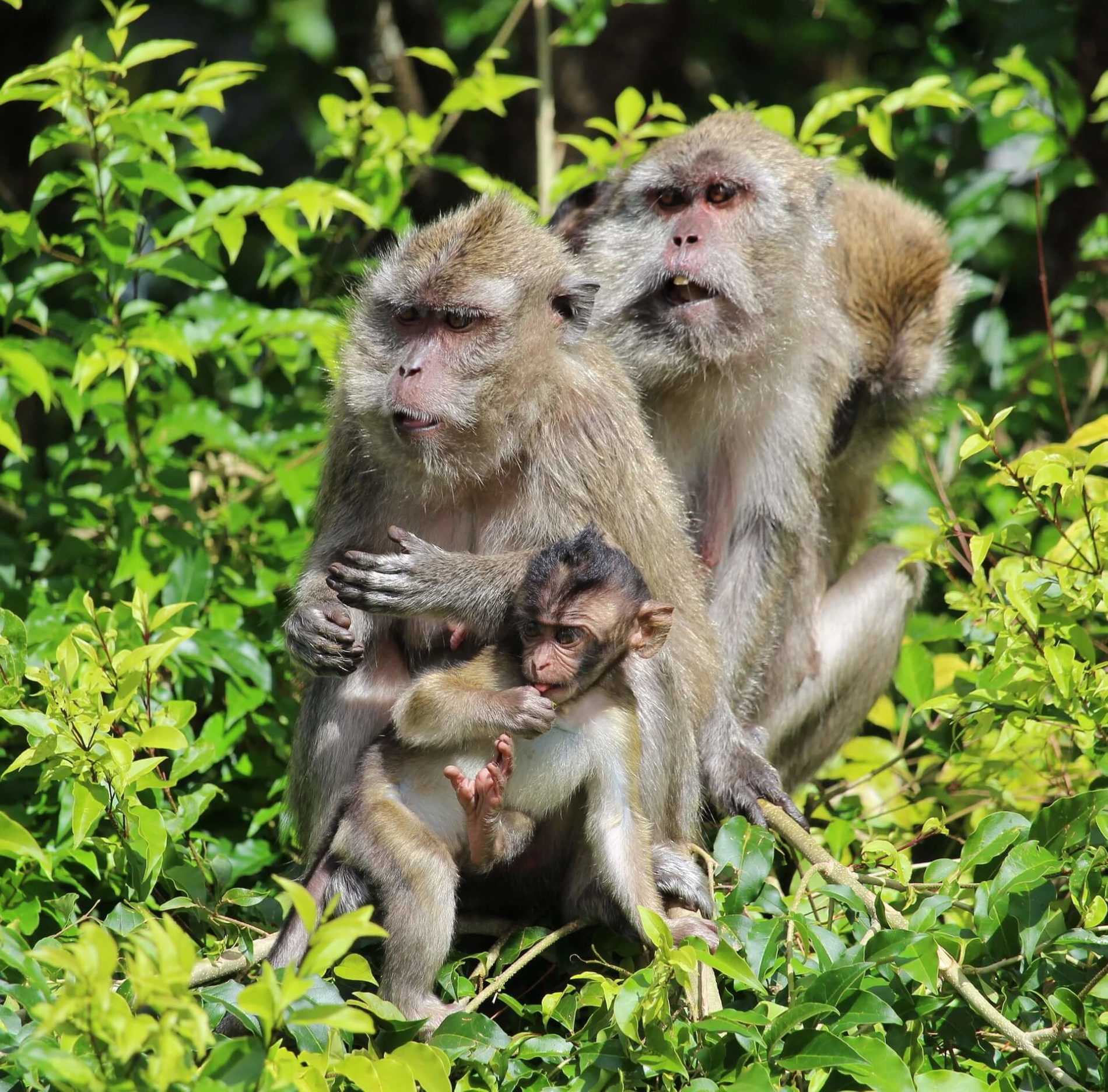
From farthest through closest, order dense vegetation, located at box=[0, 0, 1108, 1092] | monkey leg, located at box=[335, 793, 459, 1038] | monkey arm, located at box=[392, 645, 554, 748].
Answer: monkey arm, located at box=[392, 645, 554, 748], monkey leg, located at box=[335, 793, 459, 1038], dense vegetation, located at box=[0, 0, 1108, 1092]

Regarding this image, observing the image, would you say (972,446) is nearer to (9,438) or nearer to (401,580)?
(401,580)

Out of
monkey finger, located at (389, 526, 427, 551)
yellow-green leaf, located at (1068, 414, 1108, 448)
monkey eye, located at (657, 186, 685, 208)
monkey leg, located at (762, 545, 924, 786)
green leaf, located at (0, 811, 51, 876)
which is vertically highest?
monkey eye, located at (657, 186, 685, 208)

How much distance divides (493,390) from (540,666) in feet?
2.62

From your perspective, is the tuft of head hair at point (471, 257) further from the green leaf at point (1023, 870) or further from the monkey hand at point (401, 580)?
the green leaf at point (1023, 870)

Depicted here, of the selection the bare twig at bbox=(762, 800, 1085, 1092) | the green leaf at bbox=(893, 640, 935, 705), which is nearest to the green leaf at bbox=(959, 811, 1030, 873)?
the bare twig at bbox=(762, 800, 1085, 1092)

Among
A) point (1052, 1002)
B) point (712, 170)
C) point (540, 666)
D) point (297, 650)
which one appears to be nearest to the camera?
point (1052, 1002)

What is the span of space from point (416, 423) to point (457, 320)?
0.33m

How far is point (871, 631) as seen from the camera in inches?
221

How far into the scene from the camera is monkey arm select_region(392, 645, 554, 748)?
352 cm

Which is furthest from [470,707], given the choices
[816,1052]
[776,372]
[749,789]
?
A: [776,372]

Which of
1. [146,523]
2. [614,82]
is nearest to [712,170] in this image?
[146,523]

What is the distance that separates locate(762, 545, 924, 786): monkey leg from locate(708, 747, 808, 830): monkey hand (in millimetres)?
748

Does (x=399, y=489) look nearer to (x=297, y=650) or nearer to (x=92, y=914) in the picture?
(x=297, y=650)

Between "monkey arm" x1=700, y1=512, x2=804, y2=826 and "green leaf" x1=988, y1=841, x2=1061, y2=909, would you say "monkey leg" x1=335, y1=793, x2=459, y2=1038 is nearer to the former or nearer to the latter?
"green leaf" x1=988, y1=841, x2=1061, y2=909
